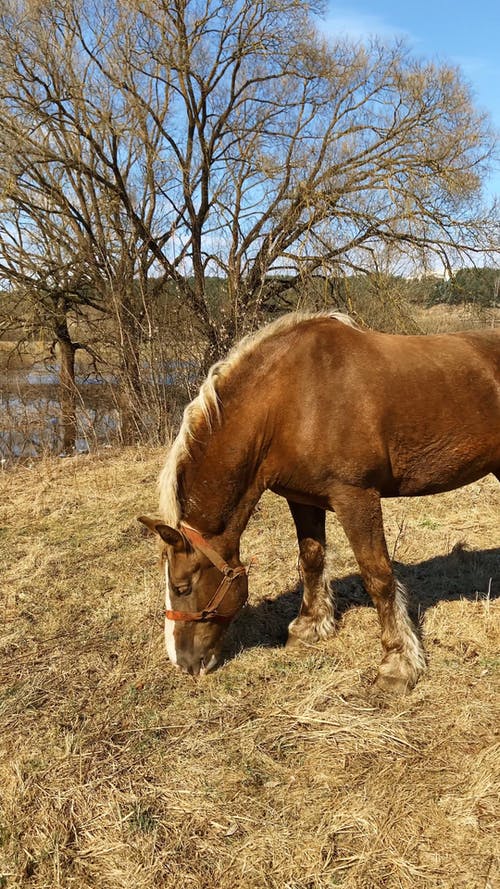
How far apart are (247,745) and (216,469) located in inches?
51.4

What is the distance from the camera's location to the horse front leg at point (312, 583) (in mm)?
3482

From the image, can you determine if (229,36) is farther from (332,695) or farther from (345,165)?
(332,695)

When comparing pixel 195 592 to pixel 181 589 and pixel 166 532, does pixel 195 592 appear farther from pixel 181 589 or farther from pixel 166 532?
pixel 166 532

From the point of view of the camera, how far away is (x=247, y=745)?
8.43 ft

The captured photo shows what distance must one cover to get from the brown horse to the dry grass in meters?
0.31

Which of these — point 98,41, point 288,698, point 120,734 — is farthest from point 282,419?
point 98,41

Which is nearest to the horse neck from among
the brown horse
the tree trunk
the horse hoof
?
the brown horse

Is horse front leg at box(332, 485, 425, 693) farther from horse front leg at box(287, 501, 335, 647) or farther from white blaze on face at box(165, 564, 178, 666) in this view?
white blaze on face at box(165, 564, 178, 666)

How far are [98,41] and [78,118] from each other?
149 cm

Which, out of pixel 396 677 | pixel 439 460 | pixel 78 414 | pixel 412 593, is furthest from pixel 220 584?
pixel 78 414

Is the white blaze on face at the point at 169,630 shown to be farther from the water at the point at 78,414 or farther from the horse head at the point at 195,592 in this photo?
the water at the point at 78,414

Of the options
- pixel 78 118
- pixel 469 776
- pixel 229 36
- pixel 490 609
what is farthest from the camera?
pixel 229 36

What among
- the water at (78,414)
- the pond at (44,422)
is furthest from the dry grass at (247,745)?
the pond at (44,422)

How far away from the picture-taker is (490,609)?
12.1ft
